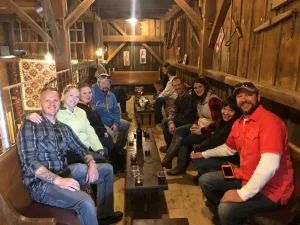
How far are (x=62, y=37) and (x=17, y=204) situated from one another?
11.2ft

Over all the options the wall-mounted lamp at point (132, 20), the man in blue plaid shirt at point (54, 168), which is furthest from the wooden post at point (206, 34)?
the wall-mounted lamp at point (132, 20)

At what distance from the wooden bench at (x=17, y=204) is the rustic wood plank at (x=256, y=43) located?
237 cm

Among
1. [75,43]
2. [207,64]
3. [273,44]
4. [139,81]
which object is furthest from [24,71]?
[273,44]

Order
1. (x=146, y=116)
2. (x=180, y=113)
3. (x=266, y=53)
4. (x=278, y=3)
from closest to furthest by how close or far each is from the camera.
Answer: (x=278, y=3)
(x=266, y=53)
(x=180, y=113)
(x=146, y=116)

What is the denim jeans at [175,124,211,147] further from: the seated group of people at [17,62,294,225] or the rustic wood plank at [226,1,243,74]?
the rustic wood plank at [226,1,243,74]

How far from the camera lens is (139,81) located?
970 centimetres

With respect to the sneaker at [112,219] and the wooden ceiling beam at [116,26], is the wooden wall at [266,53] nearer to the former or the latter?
the sneaker at [112,219]

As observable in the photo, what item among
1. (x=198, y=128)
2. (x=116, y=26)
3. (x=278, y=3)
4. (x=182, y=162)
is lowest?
(x=182, y=162)

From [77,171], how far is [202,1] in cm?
339

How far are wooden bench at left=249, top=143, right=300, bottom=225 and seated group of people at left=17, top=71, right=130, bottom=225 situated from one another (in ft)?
3.99

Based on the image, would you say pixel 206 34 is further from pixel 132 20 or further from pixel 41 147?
pixel 132 20

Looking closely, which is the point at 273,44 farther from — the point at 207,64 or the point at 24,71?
the point at 24,71

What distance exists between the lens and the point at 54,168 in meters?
2.04

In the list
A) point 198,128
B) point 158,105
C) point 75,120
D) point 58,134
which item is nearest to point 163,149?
point 198,128
